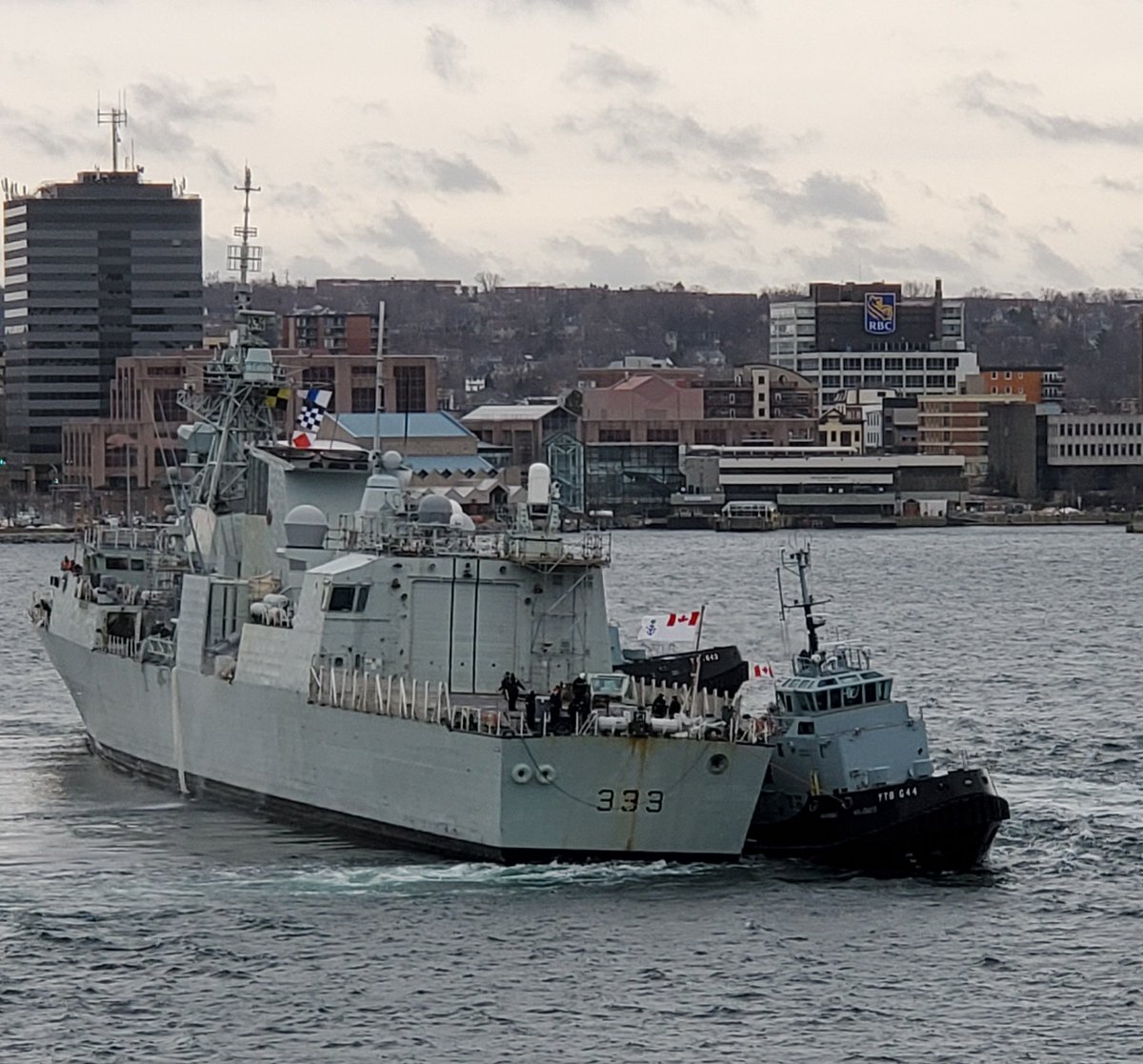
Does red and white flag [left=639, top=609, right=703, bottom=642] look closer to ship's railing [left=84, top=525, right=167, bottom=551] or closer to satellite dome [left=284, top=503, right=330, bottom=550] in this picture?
satellite dome [left=284, top=503, right=330, bottom=550]

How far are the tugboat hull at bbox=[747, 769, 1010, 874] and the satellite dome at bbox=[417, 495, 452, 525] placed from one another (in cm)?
971

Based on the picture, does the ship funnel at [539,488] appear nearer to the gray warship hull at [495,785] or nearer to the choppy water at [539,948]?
the gray warship hull at [495,785]

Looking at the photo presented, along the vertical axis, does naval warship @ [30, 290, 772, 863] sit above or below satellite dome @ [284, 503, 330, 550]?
below

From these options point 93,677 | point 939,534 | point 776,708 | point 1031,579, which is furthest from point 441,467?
point 776,708

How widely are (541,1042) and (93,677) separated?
25.2 metres

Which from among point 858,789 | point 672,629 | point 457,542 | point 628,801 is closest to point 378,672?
point 457,542

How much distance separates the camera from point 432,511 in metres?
48.7

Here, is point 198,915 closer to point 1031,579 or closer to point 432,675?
point 432,675

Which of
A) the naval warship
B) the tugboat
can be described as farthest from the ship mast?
the tugboat

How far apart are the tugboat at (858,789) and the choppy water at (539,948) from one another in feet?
2.07

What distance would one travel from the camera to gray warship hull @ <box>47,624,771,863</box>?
40688 mm

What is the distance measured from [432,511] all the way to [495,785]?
9068 mm

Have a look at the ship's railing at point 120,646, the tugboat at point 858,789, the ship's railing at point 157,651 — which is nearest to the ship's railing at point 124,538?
the ship's railing at point 120,646

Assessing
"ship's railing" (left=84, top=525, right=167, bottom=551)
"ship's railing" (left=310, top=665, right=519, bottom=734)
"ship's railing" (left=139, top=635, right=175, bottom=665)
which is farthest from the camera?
"ship's railing" (left=84, top=525, right=167, bottom=551)
